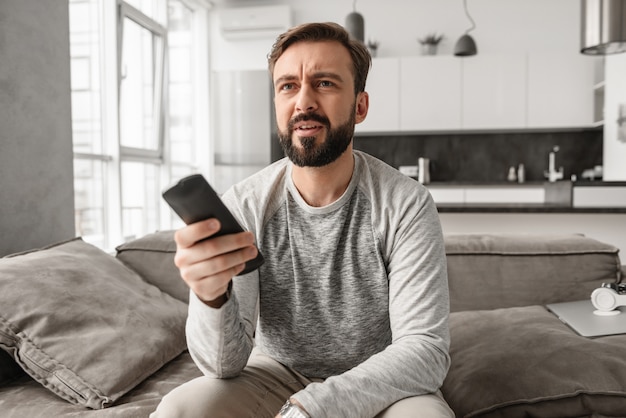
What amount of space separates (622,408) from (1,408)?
4.90 ft

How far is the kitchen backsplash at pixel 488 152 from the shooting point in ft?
19.7

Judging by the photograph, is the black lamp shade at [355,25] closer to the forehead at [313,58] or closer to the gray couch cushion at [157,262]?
the gray couch cushion at [157,262]

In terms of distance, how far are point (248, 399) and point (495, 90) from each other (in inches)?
206

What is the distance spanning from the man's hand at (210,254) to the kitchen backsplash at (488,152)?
5.37m

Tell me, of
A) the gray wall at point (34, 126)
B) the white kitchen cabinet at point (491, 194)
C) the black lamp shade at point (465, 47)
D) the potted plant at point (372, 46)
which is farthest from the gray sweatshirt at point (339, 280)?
the potted plant at point (372, 46)

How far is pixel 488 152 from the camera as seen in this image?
20.2ft

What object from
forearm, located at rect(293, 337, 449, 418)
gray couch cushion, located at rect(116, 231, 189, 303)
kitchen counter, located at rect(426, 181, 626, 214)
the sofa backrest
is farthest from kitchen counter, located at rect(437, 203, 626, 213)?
forearm, located at rect(293, 337, 449, 418)

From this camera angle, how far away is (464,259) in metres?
2.03

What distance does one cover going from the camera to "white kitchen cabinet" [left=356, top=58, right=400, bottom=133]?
5.90 metres

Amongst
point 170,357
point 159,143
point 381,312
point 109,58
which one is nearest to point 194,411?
point 381,312

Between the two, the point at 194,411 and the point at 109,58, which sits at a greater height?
the point at 109,58

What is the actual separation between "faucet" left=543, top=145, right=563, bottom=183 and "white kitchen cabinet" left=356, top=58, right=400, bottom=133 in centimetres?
167

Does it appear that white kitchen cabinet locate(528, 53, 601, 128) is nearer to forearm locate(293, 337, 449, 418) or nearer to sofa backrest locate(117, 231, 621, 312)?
sofa backrest locate(117, 231, 621, 312)

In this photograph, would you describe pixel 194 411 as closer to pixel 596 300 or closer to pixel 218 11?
pixel 596 300
